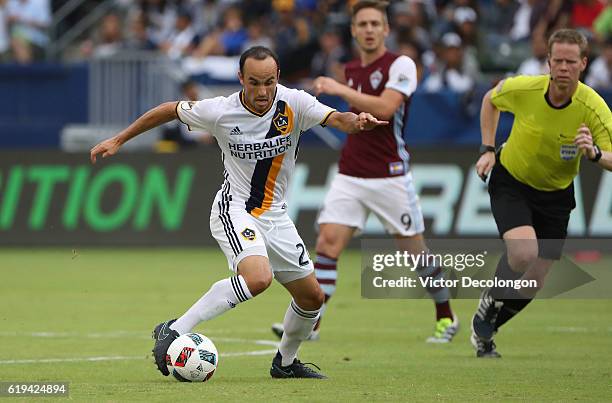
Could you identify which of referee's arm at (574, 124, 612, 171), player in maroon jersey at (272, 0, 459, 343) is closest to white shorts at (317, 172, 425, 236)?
player in maroon jersey at (272, 0, 459, 343)

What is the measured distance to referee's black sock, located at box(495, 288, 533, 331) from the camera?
981 centimetres

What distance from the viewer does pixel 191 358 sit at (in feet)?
26.7

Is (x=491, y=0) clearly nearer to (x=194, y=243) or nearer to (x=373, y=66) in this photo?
(x=194, y=243)

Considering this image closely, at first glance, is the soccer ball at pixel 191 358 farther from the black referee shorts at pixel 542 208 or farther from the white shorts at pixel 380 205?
the white shorts at pixel 380 205

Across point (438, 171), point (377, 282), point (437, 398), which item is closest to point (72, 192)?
point (438, 171)

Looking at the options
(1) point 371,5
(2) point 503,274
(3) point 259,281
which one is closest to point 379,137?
(1) point 371,5

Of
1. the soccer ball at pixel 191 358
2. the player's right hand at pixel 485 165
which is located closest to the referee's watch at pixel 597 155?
the player's right hand at pixel 485 165

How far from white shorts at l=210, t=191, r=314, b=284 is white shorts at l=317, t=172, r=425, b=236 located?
295cm

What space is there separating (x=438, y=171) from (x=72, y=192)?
18.7ft

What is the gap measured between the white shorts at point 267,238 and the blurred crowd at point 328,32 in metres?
11.0

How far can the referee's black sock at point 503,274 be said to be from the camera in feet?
31.9

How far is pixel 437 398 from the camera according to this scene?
300 inches

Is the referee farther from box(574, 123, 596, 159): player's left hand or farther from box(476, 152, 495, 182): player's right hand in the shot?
box(574, 123, 596, 159): player's left hand

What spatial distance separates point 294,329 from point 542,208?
243 cm
